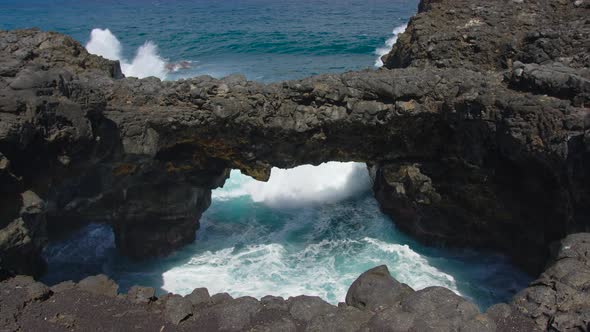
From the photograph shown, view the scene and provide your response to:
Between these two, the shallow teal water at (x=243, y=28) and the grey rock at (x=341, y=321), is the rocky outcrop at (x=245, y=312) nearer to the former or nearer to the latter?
the grey rock at (x=341, y=321)

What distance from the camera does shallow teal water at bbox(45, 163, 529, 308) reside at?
15109mm

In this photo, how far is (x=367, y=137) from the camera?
1358 cm

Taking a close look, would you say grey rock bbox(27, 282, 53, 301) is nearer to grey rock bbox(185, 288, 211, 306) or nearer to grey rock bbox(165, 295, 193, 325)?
grey rock bbox(165, 295, 193, 325)

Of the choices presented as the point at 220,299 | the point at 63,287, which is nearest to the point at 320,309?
the point at 220,299

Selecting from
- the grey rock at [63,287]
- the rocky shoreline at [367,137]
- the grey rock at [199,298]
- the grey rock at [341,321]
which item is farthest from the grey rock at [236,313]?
the rocky shoreline at [367,137]

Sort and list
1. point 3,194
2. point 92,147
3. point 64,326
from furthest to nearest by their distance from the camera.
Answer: point 92,147 < point 3,194 < point 64,326

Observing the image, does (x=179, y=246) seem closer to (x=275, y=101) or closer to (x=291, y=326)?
(x=275, y=101)

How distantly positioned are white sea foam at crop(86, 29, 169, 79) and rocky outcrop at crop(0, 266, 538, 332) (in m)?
33.2

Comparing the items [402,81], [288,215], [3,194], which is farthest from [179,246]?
[402,81]

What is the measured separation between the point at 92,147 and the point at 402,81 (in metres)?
7.56

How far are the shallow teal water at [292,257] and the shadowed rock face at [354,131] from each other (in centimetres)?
80

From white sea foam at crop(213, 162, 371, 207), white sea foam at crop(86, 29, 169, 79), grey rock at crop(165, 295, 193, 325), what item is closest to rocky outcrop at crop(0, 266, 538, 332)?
grey rock at crop(165, 295, 193, 325)

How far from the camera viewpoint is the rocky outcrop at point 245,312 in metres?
8.15

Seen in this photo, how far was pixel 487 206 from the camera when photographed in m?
14.0
